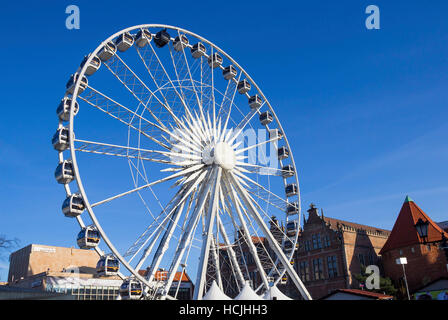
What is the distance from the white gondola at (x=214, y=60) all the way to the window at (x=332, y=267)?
3248cm

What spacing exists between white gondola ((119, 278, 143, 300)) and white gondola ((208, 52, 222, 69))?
2111cm

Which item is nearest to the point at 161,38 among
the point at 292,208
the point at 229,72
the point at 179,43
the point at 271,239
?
the point at 179,43

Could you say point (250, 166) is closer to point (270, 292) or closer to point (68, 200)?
point (270, 292)

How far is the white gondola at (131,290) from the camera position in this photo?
92.3 feet

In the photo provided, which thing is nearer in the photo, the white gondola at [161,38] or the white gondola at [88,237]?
the white gondola at [88,237]

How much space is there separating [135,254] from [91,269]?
61.5 meters

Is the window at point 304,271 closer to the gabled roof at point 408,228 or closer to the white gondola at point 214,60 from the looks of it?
the gabled roof at point 408,228

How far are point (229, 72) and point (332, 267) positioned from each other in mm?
32021

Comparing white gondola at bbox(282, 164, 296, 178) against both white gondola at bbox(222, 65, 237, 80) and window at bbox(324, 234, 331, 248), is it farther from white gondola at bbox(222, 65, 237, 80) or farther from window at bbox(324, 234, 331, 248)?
window at bbox(324, 234, 331, 248)

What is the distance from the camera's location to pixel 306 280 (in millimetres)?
62250

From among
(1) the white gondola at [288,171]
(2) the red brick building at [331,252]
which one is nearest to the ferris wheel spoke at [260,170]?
(1) the white gondola at [288,171]
